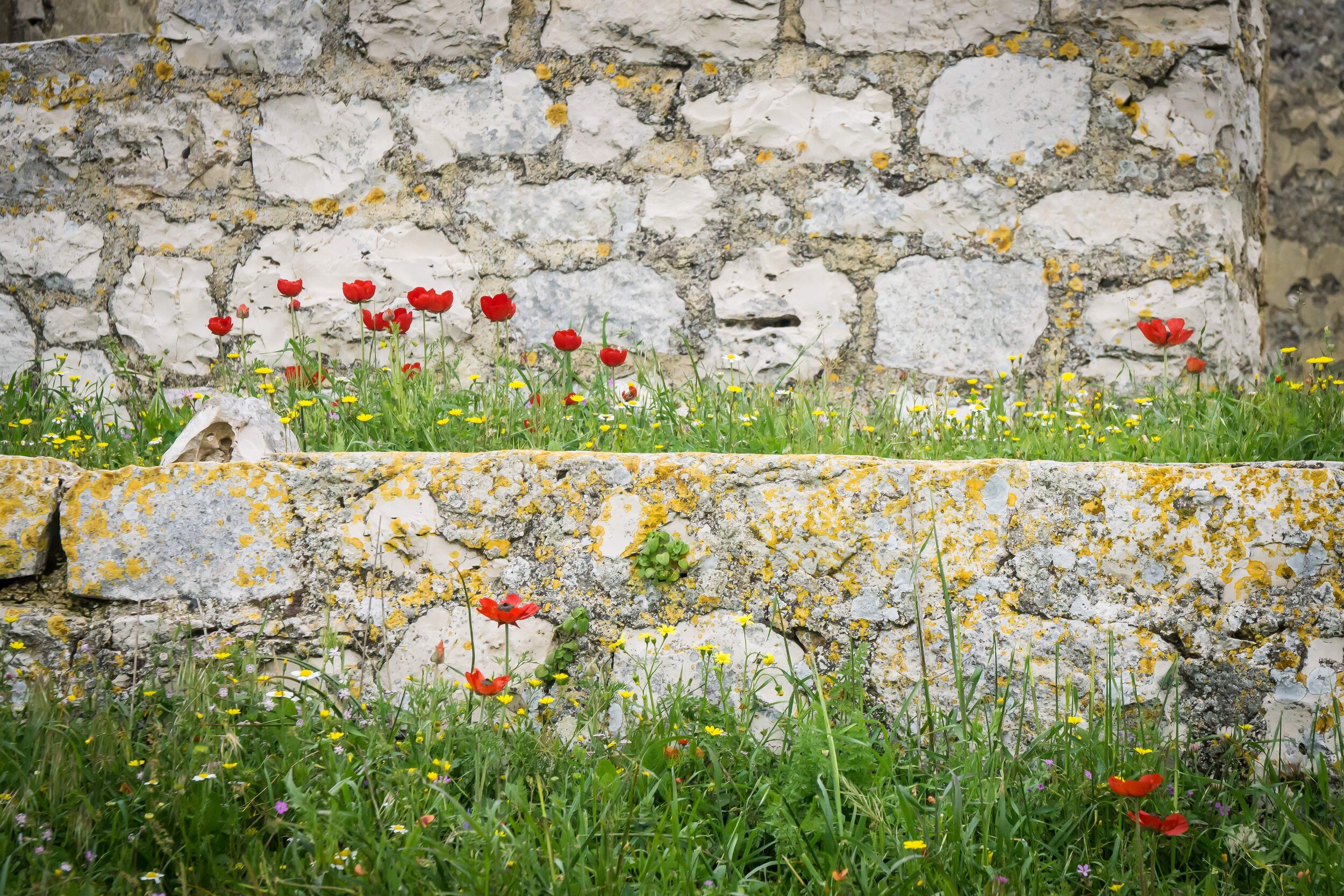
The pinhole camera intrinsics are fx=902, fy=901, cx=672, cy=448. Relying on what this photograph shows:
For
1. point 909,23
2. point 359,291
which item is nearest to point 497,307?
point 359,291

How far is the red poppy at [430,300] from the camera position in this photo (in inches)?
98.7

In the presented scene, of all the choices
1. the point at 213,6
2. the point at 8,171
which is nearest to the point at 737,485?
the point at 213,6

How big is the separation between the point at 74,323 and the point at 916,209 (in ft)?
9.06

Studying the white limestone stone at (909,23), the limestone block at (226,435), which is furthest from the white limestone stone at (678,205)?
the limestone block at (226,435)

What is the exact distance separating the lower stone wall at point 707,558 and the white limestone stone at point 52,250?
1.45 meters

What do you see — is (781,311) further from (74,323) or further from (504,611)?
(74,323)

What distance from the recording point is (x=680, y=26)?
286 centimetres

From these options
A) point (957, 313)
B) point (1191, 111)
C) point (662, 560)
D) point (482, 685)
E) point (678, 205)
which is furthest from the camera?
point (678, 205)

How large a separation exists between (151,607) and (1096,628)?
182 cm

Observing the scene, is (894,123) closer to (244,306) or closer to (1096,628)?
(1096,628)

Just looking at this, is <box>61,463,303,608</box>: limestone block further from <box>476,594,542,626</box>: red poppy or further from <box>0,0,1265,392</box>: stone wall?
<box>0,0,1265,392</box>: stone wall

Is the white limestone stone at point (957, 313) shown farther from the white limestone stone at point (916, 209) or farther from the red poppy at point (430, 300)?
the red poppy at point (430, 300)

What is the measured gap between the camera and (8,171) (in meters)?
2.98

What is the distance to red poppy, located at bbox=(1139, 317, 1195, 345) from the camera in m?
2.44
